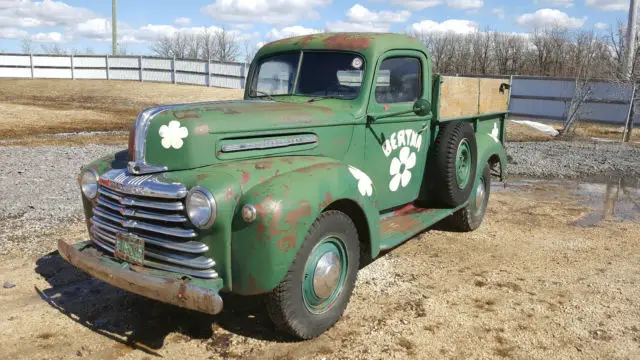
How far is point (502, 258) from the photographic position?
4.87 m

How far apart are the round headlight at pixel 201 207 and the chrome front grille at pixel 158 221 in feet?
0.20

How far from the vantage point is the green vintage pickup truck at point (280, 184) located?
283 cm

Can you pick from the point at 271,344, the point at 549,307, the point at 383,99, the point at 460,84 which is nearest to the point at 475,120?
the point at 460,84

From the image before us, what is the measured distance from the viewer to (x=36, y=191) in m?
6.64

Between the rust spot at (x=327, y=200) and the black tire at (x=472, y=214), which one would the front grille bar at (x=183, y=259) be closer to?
the rust spot at (x=327, y=200)

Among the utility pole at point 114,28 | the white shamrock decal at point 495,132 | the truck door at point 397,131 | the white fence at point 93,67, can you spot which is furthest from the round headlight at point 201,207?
the utility pole at point 114,28

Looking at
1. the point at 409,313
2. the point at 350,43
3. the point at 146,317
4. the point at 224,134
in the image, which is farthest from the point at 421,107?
the point at 146,317

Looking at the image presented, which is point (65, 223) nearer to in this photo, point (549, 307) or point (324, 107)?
point (324, 107)

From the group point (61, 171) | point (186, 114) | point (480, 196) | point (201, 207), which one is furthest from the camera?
point (61, 171)

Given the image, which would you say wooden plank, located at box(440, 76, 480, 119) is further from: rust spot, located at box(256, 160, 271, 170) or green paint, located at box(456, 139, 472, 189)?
rust spot, located at box(256, 160, 271, 170)

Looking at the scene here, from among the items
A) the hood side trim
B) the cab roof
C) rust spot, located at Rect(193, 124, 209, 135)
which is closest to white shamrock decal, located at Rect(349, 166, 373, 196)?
rust spot, located at Rect(193, 124, 209, 135)

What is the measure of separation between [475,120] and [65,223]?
4.41 metres

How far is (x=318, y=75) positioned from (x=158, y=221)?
182cm

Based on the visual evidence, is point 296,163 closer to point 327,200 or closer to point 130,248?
point 327,200
